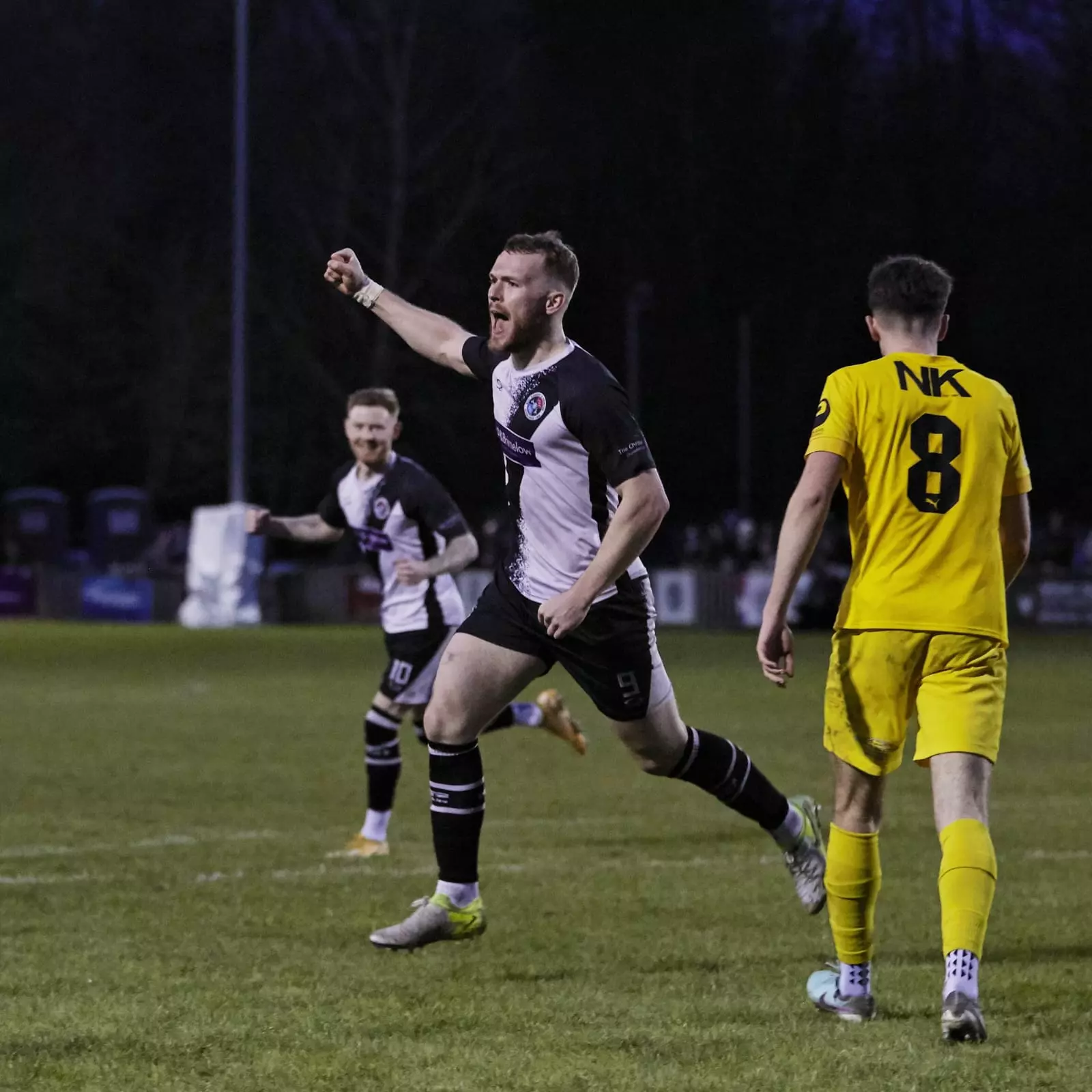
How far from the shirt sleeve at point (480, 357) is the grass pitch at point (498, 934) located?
1993 millimetres

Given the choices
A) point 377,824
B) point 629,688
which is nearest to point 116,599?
point 377,824

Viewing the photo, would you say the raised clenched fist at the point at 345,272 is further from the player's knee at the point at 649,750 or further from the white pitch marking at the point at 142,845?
the white pitch marking at the point at 142,845

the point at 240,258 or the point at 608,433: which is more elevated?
the point at 240,258

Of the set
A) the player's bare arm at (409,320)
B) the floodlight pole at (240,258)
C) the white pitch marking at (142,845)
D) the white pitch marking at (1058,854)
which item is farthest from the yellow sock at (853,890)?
the floodlight pole at (240,258)

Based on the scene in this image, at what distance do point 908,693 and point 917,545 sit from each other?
41cm

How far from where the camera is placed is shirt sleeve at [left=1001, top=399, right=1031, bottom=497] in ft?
18.3

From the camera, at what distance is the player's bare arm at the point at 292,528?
9.30 meters

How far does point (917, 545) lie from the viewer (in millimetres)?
5484

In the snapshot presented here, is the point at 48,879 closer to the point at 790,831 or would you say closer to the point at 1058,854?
the point at 790,831

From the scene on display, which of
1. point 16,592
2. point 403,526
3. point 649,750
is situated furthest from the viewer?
point 16,592

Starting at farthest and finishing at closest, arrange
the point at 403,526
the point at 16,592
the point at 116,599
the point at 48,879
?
the point at 16,592, the point at 116,599, the point at 403,526, the point at 48,879

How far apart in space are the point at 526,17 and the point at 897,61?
11110 millimetres

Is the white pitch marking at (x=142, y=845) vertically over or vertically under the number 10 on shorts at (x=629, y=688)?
under

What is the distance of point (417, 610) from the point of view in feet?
32.4
